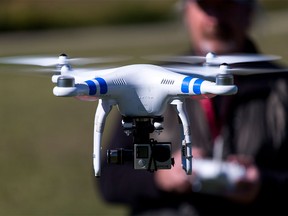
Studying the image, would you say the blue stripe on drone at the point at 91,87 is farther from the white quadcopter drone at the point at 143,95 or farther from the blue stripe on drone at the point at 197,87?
the blue stripe on drone at the point at 197,87

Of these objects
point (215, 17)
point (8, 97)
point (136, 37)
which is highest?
point (136, 37)

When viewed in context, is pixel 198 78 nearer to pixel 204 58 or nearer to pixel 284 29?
pixel 204 58

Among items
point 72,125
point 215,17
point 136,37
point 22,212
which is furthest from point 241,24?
point 136,37

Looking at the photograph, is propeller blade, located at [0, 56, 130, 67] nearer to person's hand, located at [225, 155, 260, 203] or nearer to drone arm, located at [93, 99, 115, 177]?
drone arm, located at [93, 99, 115, 177]

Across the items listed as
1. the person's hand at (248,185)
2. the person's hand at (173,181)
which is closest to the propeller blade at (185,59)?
the person's hand at (173,181)

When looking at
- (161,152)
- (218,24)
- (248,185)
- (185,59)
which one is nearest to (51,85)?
(248,185)

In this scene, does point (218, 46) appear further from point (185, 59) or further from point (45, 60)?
point (45, 60)
